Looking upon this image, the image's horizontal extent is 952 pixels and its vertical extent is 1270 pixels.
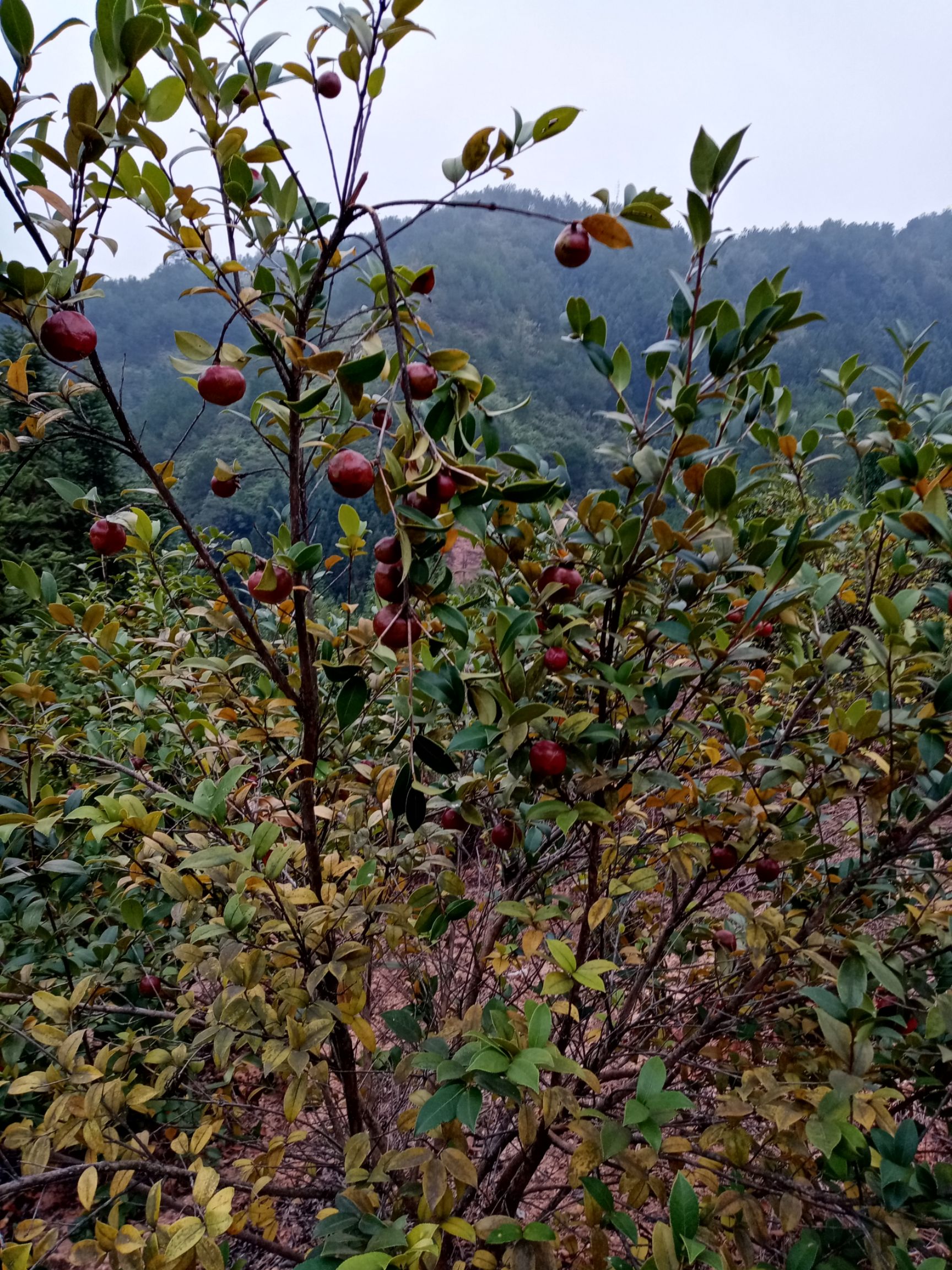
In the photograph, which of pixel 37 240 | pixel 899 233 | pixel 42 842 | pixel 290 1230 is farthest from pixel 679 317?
pixel 899 233

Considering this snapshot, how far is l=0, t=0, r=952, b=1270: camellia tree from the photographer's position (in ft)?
2.72

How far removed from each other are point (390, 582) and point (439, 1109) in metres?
0.67

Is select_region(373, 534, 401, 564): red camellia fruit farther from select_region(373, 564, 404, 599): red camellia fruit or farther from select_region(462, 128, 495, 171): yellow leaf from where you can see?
select_region(462, 128, 495, 171): yellow leaf

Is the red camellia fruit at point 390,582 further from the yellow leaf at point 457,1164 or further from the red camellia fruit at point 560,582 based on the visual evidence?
the yellow leaf at point 457,1164

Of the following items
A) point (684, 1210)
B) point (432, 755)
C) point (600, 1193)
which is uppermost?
point (432, 755)

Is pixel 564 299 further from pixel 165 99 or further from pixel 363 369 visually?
pixel 363 369

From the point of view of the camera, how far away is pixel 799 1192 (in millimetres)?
969

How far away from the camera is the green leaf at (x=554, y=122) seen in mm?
843

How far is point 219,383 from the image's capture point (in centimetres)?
90

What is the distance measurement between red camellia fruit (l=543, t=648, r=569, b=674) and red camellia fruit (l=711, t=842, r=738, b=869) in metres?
0.52

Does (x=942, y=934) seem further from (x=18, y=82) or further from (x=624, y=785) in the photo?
(x=18, y=82)

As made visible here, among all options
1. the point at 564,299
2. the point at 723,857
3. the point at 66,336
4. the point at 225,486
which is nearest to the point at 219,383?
the point at 66,336

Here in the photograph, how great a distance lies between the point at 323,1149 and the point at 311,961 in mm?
1182

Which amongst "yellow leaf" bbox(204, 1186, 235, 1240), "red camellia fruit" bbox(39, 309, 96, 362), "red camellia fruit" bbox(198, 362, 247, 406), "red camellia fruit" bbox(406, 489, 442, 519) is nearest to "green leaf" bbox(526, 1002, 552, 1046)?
"yellow leaf" bbox(204, 1186, 235, 1240)
